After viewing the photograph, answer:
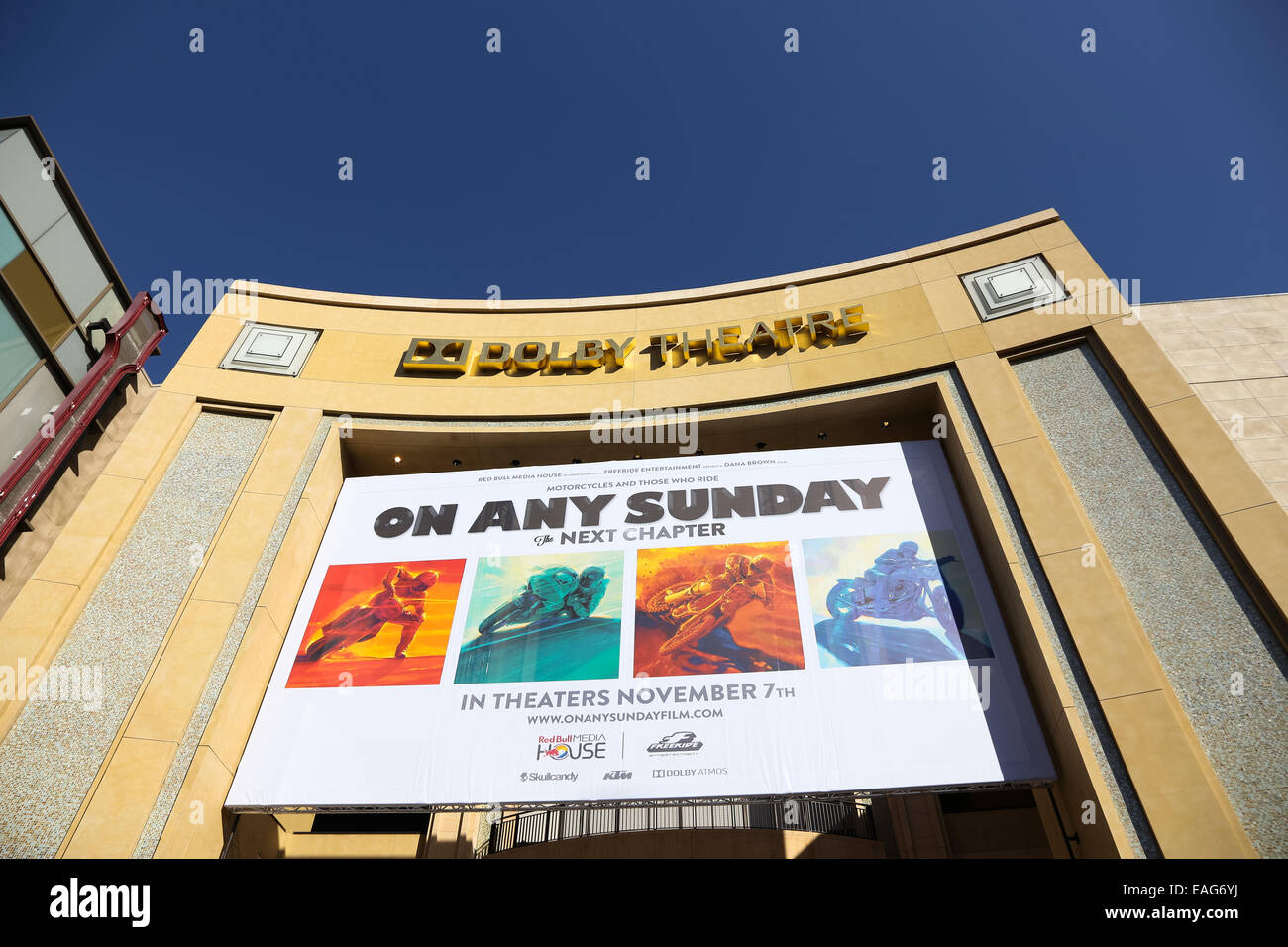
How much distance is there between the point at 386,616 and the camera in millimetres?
11164

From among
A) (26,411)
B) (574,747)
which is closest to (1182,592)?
(574,747)

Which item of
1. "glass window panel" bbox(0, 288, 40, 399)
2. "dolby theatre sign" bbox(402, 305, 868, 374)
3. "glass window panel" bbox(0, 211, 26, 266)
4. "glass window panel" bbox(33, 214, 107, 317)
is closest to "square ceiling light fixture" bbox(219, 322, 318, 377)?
"dolby theatre sign" bbox(402, 305, 868, 374)

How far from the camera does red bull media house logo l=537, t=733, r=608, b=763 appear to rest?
9.15m

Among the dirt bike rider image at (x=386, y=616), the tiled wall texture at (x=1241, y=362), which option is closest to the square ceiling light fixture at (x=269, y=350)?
the dirt bike rider image at (x=386, y=616)

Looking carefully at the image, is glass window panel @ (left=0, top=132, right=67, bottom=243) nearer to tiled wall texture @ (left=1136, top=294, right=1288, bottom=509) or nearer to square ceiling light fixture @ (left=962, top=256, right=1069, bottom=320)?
square ceiling light fixture @ (left=962, top=256, right=1069, bottom=320)

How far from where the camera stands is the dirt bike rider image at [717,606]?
396 inches

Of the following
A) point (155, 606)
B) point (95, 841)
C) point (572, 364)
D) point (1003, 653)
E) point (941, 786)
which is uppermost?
point (572, 364)

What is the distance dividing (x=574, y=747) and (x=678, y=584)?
9.16 feet

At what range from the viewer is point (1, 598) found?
33.8ft

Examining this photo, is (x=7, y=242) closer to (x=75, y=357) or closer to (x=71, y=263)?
(x=71, y=263)

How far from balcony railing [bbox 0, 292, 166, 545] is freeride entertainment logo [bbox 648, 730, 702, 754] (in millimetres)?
9036
